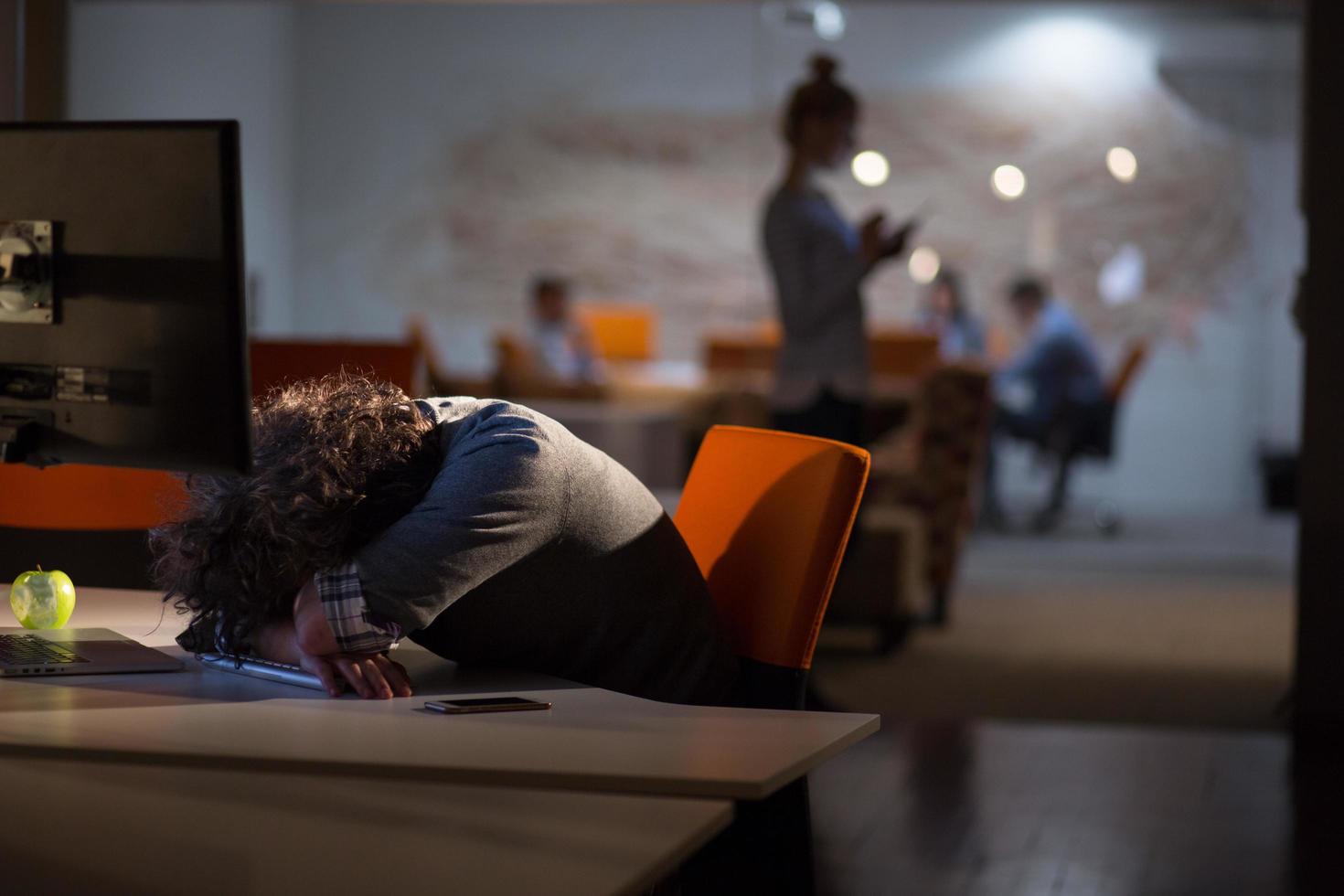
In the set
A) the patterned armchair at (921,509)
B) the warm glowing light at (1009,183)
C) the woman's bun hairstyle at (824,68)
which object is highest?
the woman's bun hairstyle at (824,68)

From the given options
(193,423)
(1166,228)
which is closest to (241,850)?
(193,423)

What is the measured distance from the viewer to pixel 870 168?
5.42m

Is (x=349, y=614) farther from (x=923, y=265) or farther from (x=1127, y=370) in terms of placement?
(x=1127, y=370)

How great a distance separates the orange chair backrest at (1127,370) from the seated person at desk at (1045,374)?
42 mm

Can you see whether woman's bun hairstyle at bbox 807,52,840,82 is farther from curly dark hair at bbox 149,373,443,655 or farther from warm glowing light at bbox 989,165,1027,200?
curly dark hair at bbox 149,373,443,655

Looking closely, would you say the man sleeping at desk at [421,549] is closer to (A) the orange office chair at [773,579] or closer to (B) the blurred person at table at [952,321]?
(A) the orange office chair at [773,579]

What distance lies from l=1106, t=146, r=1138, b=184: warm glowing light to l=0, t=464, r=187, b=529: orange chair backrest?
391cm

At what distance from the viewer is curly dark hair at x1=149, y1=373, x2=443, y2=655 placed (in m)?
1.38

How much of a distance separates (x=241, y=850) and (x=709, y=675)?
2.42 ft

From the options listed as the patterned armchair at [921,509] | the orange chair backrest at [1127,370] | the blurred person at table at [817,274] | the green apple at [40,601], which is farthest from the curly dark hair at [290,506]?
the orange chair backrest at [1127,370]

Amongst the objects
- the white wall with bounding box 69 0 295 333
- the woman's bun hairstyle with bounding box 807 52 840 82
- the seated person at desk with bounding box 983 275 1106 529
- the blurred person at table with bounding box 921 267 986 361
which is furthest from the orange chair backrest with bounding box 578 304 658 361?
the woman's bun hairstyle with bounding box 807 52 840 82

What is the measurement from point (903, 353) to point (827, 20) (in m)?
1.17

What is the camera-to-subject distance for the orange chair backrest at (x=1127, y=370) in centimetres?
558

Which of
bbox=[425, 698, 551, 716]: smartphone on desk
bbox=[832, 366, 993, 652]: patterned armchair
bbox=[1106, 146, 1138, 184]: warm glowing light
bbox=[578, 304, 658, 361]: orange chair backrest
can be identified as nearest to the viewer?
bbox=[425, 698, 551, 716]: smartphone on desk
